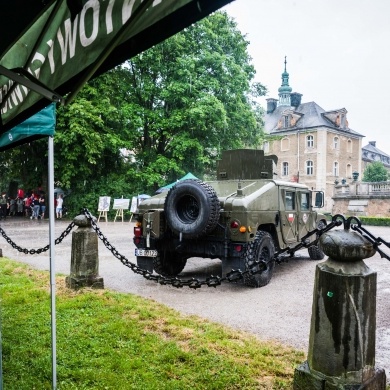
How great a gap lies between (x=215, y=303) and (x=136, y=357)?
236cm

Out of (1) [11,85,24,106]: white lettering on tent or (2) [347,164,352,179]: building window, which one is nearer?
(1) [11,85,24,106]: white lettering on tent

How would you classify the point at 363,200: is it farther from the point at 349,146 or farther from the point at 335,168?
the point at 349,146

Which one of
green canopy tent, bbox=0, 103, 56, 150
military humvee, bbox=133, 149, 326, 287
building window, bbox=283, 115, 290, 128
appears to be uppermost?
building window, bbox=283, 115, 290, 128

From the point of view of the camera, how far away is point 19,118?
332cm

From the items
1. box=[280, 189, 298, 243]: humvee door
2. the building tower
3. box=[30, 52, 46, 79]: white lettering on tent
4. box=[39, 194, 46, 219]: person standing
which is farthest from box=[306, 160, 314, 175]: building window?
box=[30, 52, 46, 79]: white lettering on tent

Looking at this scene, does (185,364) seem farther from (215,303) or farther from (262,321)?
(215,303)

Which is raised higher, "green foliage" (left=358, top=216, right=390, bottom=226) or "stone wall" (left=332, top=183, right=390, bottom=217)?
"stone wall" (left=332, top=183, right=390, bottom=217)

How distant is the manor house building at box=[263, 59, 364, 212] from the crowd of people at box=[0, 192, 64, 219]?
33.1 meters

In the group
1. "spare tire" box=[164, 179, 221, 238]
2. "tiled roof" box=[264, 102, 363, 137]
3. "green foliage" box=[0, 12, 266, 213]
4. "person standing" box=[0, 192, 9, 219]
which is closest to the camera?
"spare tire" box=[164, 179, 221, 238]

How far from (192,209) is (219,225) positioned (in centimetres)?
56

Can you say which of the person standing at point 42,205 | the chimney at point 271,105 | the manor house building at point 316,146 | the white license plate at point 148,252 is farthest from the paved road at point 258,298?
the chimney at point 271,105

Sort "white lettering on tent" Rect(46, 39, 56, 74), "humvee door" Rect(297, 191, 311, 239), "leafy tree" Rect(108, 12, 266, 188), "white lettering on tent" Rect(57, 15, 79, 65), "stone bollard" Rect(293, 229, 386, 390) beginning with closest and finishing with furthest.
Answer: "white lettering on tent" Rect(57, 15, 79, 65) < "white lettering on tent" Rect(46, 39, 56, 74) < "stone bollard" Rect(293, 229, 386, 390) < "humvee door" Rect(297, 191, 311, 239) < "leafy tree" Rect(108, 12, 266, 188)

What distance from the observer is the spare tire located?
6.36 metres

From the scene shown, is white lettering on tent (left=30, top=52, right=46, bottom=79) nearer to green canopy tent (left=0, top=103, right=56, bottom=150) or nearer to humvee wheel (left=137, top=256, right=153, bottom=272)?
green canopy tent (left=0, top=103, right=56, bottom=150)
